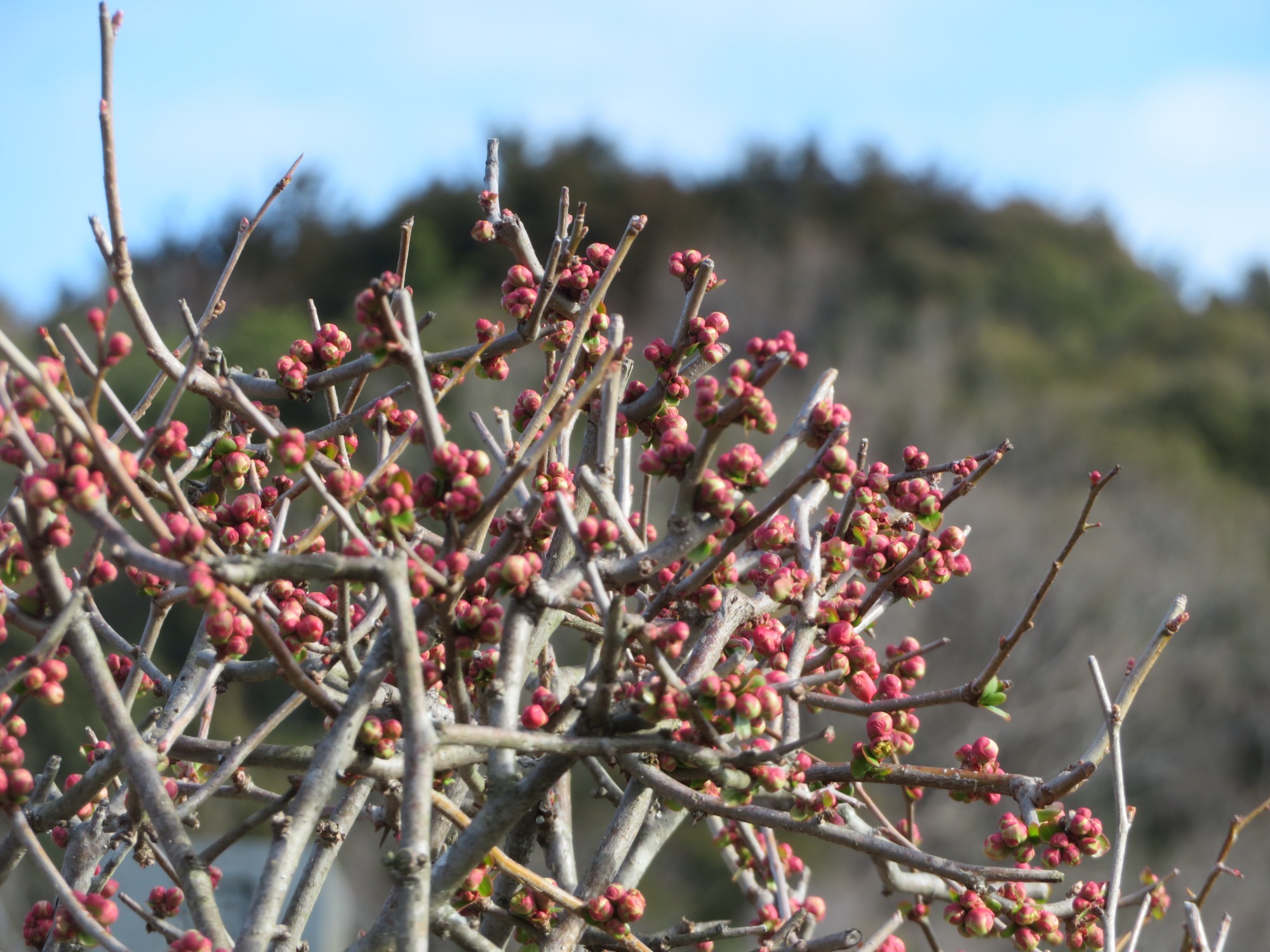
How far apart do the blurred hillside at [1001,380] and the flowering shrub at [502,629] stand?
6.34 meters

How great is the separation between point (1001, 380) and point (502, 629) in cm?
2453

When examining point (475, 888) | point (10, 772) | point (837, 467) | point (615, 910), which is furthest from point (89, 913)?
point (837, 467)

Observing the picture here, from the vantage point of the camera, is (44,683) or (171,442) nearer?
(44,683)

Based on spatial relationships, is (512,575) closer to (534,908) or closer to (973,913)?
(534,908)

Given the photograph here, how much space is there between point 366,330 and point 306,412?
16616 millimetres

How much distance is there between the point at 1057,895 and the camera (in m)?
10.3

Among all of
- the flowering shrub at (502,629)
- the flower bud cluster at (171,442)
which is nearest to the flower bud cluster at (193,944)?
the flowering shrub at (502,629)

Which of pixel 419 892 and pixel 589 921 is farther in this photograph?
pixel 589 921

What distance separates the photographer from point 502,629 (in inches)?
57.9

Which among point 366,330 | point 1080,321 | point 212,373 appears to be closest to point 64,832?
point 212,373

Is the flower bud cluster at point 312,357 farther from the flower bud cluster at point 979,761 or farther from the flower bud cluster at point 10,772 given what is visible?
the flower bud cluster at point 979,761

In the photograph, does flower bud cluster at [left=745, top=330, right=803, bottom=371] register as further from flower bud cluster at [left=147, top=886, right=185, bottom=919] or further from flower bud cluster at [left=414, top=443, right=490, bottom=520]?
flower bud cluster at [left=147, top=886, right=185, bottom=919]

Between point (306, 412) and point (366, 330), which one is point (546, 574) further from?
point (306, 412)

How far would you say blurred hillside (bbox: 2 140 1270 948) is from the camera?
16.2m
